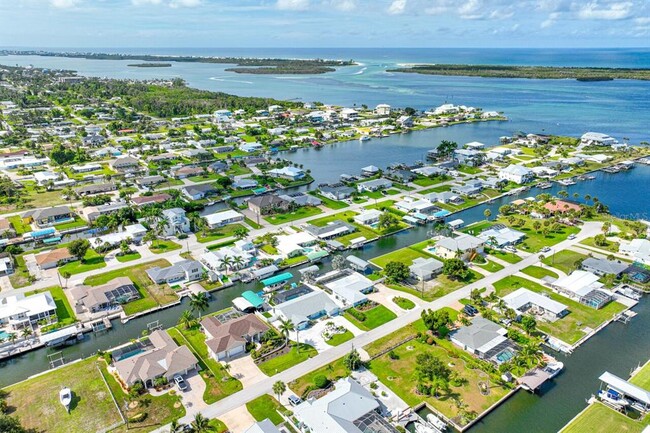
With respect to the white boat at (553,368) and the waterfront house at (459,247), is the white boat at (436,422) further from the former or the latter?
the waterfront house at (459,247)

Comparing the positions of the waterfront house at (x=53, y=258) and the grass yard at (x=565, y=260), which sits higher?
the grass yard at (x=565, y=260)

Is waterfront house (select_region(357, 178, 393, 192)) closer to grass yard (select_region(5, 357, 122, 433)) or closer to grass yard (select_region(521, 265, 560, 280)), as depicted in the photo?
grass yard (select_region(521, 265, 560, 280))

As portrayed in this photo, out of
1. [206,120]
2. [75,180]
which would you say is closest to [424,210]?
[75,180]

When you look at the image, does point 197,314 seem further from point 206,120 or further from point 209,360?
point 206,120

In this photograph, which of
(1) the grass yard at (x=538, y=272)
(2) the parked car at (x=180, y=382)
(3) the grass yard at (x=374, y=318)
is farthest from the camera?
(1) the grass yard at (x=538, y=272)

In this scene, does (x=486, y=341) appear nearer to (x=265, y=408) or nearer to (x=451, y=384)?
(x=451, y=384)

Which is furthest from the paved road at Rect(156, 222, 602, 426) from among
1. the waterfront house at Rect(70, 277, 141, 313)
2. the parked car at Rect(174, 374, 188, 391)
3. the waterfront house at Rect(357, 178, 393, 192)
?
the waterfront house at Rect(357, 178, 393, 192)

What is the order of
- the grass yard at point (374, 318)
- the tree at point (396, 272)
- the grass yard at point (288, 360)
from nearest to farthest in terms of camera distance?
the grass yard at point (288, 360)
the grass yard at point (374, 318)
the tree at point (396, 272)

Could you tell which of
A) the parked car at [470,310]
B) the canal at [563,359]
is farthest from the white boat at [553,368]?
the parked car at [470,310]
